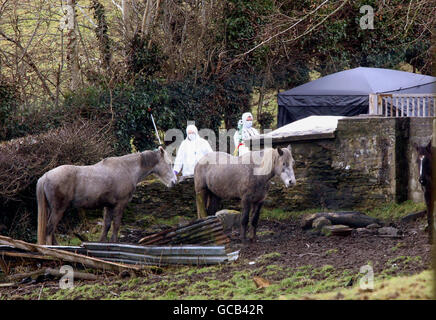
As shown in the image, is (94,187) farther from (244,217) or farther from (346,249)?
(346,249)

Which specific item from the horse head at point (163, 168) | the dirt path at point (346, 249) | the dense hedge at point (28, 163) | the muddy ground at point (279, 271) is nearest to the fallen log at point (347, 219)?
the dirt path at point (346, 249)

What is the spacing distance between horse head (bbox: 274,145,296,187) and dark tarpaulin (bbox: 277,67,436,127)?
9750mm

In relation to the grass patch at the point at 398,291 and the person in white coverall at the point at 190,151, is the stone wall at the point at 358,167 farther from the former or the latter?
the grass patch at the point at 398,291

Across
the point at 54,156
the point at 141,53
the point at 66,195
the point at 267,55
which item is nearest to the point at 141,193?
the point at 54,156

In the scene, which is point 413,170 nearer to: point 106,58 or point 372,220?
point 372,220

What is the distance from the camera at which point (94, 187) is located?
12.6m

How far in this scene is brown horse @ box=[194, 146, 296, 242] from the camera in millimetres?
12607

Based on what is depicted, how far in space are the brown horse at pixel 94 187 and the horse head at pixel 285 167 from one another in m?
2.14

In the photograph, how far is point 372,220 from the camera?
13.5 metres

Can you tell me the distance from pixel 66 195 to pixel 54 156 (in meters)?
1.93

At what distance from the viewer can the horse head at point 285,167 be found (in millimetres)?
12500

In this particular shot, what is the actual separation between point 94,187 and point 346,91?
1157 cm

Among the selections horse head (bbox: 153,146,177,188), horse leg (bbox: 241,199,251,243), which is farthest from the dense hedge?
horse leg (bbox: 241,199,251,243)

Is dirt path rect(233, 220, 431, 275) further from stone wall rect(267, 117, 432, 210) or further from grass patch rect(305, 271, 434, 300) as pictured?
grass patch rect(305, 271, 434, 300)
